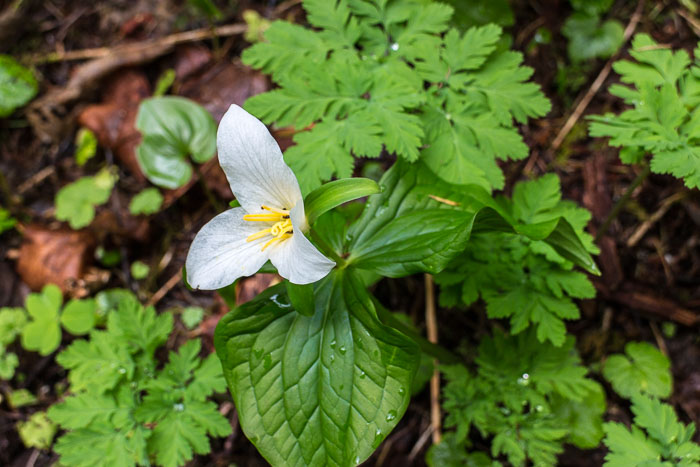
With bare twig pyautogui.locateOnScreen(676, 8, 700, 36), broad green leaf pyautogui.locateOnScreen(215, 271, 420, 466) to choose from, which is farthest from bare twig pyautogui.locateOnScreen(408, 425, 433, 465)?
bare twig pyautogui.locateOnScreen(676, 8, 700, 36)

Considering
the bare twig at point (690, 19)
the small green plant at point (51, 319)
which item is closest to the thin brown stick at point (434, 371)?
the small green plant at point (51, 319)

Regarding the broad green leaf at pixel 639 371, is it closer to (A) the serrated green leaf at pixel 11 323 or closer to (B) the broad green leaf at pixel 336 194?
(B) the broad green leaf at pixel 336 194

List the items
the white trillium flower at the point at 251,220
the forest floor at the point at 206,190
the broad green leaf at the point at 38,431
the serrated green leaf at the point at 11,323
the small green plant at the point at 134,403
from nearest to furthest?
the white trillium flower at the point at 251,220, the small green plant at the point at 134,403, the forest floor at the point at 206,190, the broad green leaf at the point at 38,431, the serrated green leaf at the point at 11,323

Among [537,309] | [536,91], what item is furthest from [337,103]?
[537,309]

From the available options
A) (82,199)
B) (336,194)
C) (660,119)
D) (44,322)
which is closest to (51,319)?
(44,322)

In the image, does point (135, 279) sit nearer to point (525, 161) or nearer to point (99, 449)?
point (99, 449)

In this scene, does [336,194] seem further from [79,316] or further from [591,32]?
[591,32]
